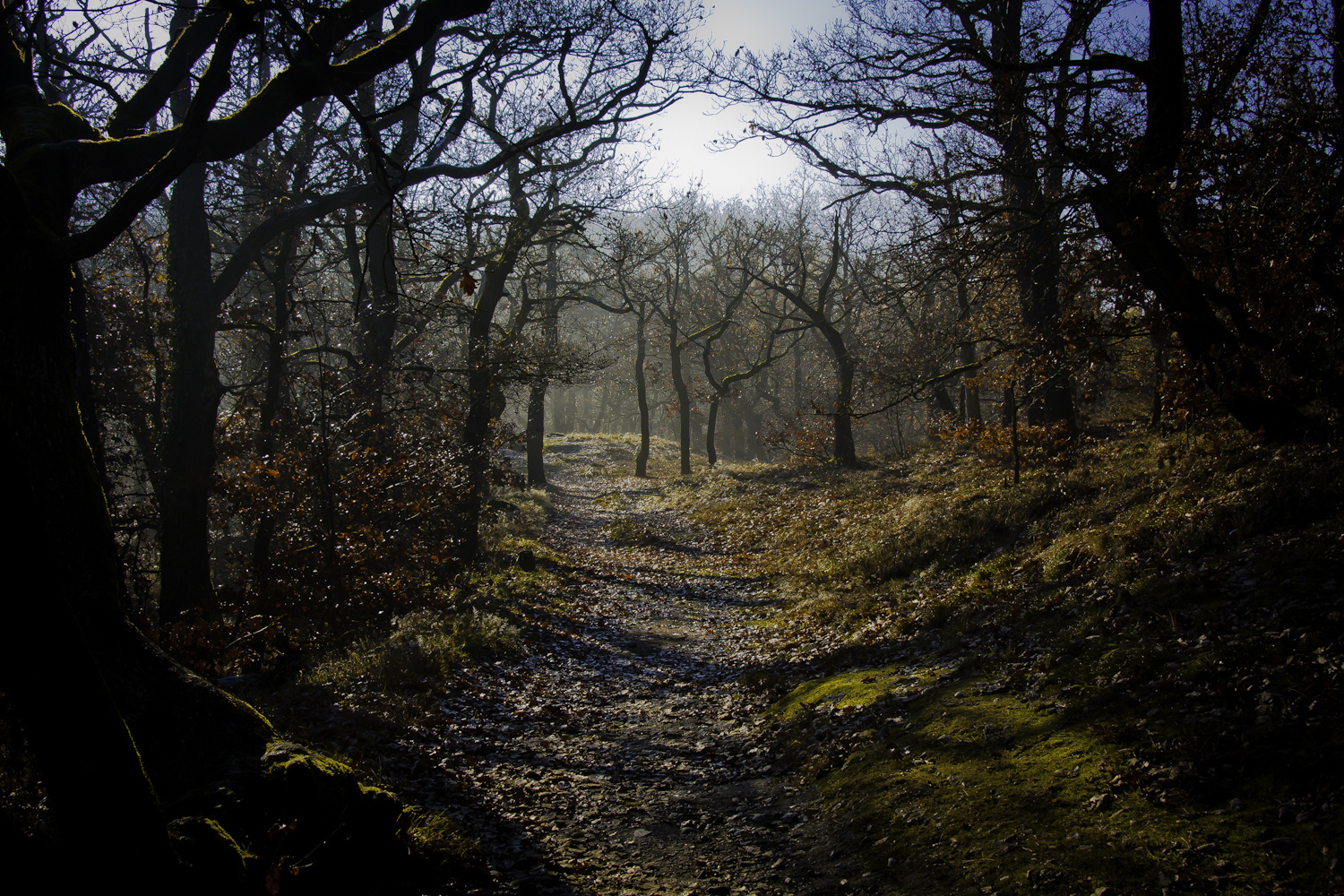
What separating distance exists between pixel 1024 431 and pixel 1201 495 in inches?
231

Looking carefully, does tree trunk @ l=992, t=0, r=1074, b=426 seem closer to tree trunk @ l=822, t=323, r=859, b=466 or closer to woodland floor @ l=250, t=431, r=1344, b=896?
woodland floor @ l=250, t=431, r=1344, b=896

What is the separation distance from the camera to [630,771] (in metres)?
6.12

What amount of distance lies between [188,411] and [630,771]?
7.88 meters

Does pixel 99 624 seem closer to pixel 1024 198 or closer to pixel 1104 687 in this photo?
pixel 1104 687

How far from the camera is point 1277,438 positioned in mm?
7891

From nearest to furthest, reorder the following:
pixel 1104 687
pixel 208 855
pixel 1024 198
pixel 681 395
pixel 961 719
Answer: pixel 208 855, pixel 1104 687, pixel 961 719, pixel 1024 198, pixel 681 395

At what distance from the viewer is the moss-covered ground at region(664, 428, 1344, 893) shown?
352 centimetres

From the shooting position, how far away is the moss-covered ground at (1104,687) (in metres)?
3.52

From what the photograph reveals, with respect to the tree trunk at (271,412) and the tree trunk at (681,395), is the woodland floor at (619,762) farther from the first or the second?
the tree trunk at (681,395)

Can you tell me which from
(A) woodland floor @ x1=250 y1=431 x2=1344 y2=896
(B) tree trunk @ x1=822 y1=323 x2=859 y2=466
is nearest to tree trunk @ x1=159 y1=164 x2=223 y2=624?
(A) woodland floor @ x1=250 y1=431 x2=1344 y2=896

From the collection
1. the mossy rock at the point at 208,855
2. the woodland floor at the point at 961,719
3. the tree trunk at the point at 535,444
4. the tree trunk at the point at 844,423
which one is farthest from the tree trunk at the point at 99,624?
the tree trunk at the point at 535,444

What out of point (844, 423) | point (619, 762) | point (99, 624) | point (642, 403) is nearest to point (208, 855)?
point (99, 624)

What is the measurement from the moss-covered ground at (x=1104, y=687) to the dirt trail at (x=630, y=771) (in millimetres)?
430

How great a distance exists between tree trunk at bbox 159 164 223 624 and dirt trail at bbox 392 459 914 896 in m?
4.52
